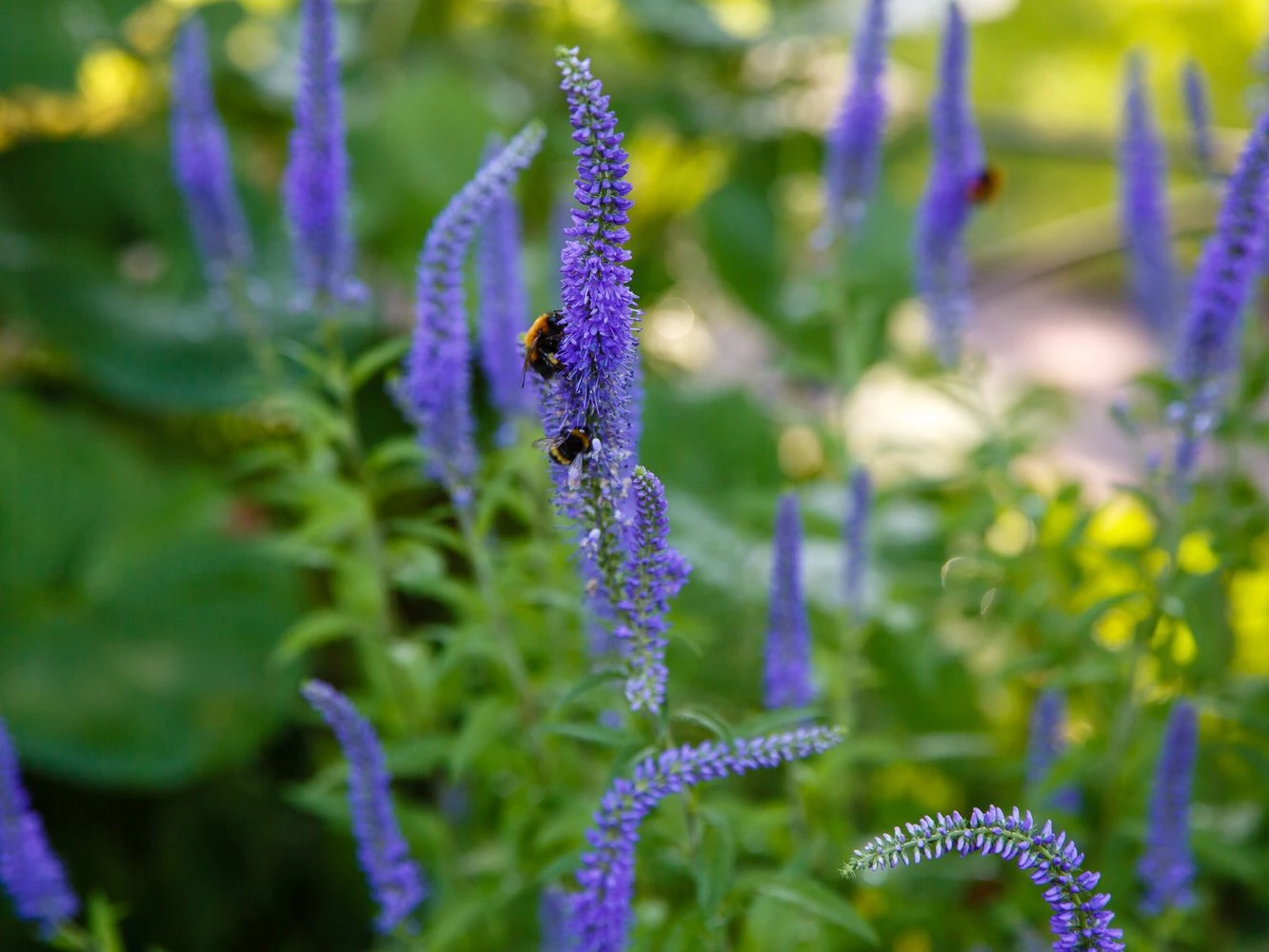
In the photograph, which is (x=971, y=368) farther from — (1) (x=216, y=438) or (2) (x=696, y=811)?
(1) (x=216, y=438)

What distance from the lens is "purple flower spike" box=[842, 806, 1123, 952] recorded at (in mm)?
761

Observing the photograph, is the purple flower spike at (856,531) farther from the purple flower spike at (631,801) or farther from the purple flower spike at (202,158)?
the purple flower spike at (202,158)

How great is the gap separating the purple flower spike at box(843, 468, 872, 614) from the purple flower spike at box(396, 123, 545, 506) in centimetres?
55

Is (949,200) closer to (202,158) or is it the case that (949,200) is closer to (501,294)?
(501,294)

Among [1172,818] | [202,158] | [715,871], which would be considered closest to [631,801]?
[715,871]

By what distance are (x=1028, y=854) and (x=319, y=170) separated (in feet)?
3.80

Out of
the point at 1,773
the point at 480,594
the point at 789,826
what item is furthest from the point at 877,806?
the point at 1,773

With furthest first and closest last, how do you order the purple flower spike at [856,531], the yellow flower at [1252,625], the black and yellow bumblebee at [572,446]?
the yellow flower at [1252,625] → the purple flower spike at [856,531] → the black and yellow bumblebee at [572,446]

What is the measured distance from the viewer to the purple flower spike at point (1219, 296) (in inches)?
52.4

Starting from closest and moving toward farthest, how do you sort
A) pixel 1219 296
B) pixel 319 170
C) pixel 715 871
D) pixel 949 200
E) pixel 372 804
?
pixel 715 871
pixel 372 804
pixel 1219 296
pixel 319 170
pixel 949 200

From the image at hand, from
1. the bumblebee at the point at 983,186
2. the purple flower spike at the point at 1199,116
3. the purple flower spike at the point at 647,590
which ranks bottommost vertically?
the purple flower spike at the point at 647,590

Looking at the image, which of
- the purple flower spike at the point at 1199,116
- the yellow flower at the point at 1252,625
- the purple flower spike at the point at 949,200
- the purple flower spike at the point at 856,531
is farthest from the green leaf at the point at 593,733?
the yellow flower at the point at 1252,625

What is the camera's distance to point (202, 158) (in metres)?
1.91

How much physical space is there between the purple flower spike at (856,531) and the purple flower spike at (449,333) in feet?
1.81
